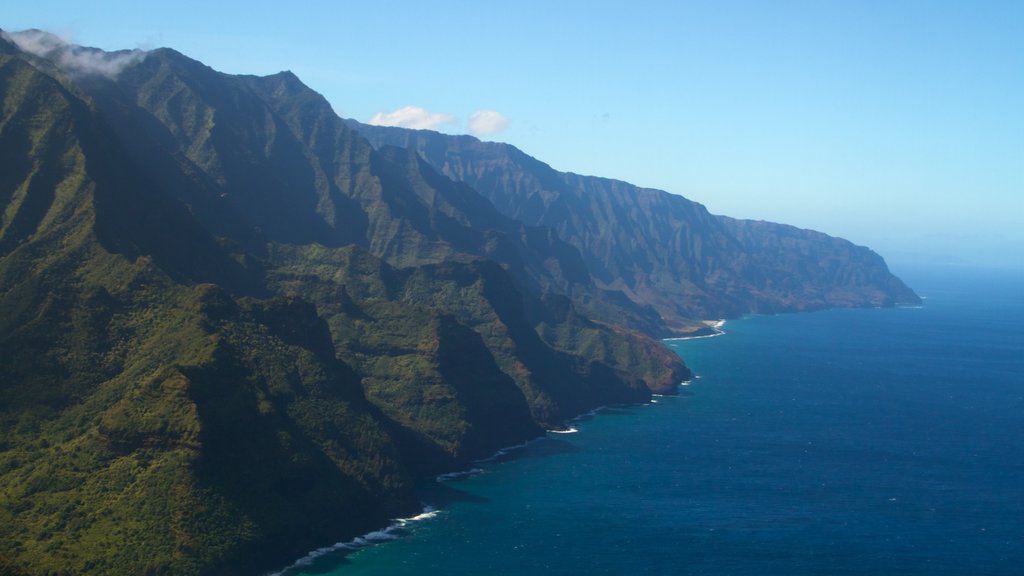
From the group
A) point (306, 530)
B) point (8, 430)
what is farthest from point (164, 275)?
point (306, 530)

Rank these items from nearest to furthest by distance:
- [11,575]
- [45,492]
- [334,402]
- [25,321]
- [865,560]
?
1. [11,575]
2. [45,492]
3. [865,560]
4. [25,321]
5. [334,402]

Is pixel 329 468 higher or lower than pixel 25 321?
lower

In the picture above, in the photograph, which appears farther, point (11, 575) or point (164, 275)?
point (164, 275)

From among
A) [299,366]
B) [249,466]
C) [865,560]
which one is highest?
[299,366]

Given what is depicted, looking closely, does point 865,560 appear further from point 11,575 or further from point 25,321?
point 25,321

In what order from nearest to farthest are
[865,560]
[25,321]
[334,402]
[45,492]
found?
[45,492] → [865,560] → [25,321] → [334,402]

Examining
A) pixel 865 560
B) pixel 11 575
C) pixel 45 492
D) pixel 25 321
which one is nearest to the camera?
pixel 11 575

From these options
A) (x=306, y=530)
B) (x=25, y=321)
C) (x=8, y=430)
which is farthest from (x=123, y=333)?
(x=306, y=530)

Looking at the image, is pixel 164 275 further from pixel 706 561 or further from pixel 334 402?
pixel 706 561

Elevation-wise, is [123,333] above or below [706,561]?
above
